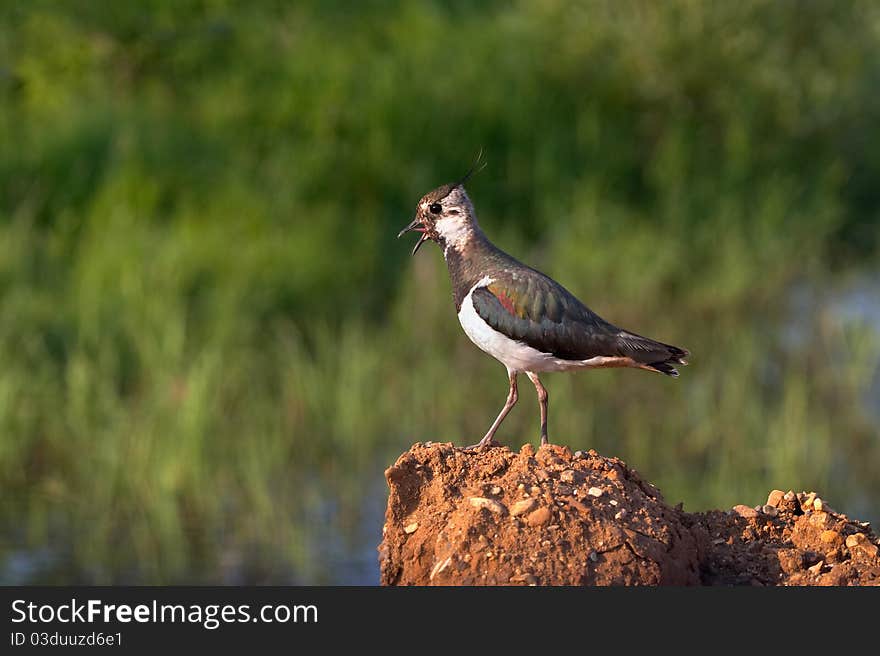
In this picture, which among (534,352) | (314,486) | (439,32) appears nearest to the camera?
(534,352)

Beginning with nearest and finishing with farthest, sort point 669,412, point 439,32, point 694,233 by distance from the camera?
point 669,412 < point 694,233 < point 439,32

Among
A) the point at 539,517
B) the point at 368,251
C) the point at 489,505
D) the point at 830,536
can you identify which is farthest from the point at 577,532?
the point at 368,251

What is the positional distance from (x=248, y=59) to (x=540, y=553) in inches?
616

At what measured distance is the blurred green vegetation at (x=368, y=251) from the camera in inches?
488

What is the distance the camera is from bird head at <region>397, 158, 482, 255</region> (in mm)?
5328

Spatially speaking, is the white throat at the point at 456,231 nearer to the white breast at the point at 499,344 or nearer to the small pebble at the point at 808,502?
the white breast at the point at 499,344

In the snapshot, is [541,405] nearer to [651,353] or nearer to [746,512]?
[651,353]

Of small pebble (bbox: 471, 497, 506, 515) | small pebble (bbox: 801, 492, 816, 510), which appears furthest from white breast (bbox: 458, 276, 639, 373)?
small pebble (bbox: 801, 492, 816, 510)

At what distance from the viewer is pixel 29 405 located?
1304 cm

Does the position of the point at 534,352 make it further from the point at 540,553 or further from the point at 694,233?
the point at 694,233

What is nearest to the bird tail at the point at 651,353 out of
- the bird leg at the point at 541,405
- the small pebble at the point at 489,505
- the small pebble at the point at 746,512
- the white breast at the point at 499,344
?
the white breast at the point at 499,344

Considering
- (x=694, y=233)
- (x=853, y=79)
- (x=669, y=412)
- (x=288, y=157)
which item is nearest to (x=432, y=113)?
(x=288, y=157)

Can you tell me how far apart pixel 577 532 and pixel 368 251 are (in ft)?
38.5

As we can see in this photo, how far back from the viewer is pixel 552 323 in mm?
5566
